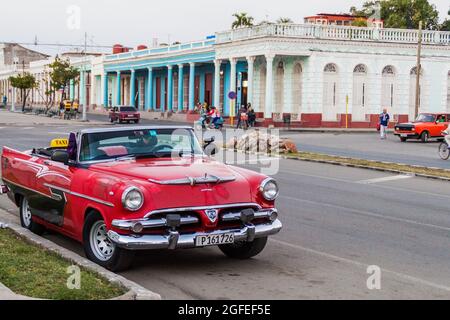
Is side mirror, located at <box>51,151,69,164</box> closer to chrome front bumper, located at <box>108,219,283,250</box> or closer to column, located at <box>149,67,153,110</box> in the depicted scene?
chrome front bumper, located at <box>108,219,283,250</box>

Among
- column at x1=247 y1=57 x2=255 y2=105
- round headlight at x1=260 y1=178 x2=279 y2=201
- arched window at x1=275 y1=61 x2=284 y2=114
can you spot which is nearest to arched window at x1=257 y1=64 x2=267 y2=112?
column at x1=247 y1=57 x2=255 y2=105

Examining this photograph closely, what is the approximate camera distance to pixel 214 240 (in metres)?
8.04

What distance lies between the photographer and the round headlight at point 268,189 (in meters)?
8.60

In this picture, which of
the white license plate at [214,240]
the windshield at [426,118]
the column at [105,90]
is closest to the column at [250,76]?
the windshield at [426,118]

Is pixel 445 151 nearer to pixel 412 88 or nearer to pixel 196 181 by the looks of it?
pixel 196 181

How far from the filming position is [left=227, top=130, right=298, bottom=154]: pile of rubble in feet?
92.8

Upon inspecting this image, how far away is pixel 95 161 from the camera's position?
9.09 meters

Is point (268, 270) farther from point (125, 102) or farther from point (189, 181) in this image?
point (125, 102)

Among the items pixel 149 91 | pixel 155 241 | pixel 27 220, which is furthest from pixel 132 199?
pixel 149 91

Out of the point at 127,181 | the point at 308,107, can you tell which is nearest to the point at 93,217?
the point at 127,181

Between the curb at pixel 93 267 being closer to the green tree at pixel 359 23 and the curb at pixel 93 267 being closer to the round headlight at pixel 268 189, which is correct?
the round headlight at pixel 268 189

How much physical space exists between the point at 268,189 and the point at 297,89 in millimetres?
46732

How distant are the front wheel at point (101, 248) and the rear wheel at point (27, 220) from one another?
2.08 meters
